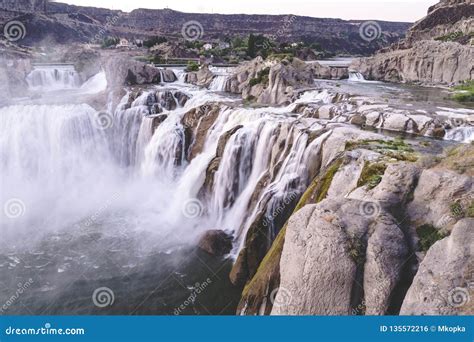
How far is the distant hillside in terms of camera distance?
10600 cm

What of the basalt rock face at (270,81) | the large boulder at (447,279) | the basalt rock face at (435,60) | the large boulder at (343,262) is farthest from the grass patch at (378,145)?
the basalt rock face at (435,60)

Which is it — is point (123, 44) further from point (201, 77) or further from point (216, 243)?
point (216, 243)

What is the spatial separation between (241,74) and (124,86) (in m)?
10.7

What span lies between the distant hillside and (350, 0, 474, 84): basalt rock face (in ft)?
157

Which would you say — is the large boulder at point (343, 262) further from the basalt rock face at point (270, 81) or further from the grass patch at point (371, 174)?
the basalt rock face at point (270, 81)

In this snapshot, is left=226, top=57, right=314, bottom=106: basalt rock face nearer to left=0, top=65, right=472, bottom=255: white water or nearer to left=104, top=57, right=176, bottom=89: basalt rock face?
left=0, top=65, right=472, bottom=255: white water

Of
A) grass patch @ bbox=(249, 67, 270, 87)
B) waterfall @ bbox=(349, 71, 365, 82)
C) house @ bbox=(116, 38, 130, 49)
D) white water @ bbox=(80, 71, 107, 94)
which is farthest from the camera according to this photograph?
house @ bbox=(116, 38, 130, 49)

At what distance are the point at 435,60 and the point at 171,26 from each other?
12889 centimetres

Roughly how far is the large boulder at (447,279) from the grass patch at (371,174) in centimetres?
334

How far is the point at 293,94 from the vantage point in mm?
29453

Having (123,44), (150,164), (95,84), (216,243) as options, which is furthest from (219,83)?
(123,44)

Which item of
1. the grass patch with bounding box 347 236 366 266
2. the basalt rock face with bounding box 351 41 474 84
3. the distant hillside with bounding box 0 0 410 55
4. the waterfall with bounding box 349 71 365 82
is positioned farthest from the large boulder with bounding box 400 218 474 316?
the distant hillside with bounding box 0 0 410 55

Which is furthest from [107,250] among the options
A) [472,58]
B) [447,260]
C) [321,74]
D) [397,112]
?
[472,58]

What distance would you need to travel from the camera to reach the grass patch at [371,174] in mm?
11703
